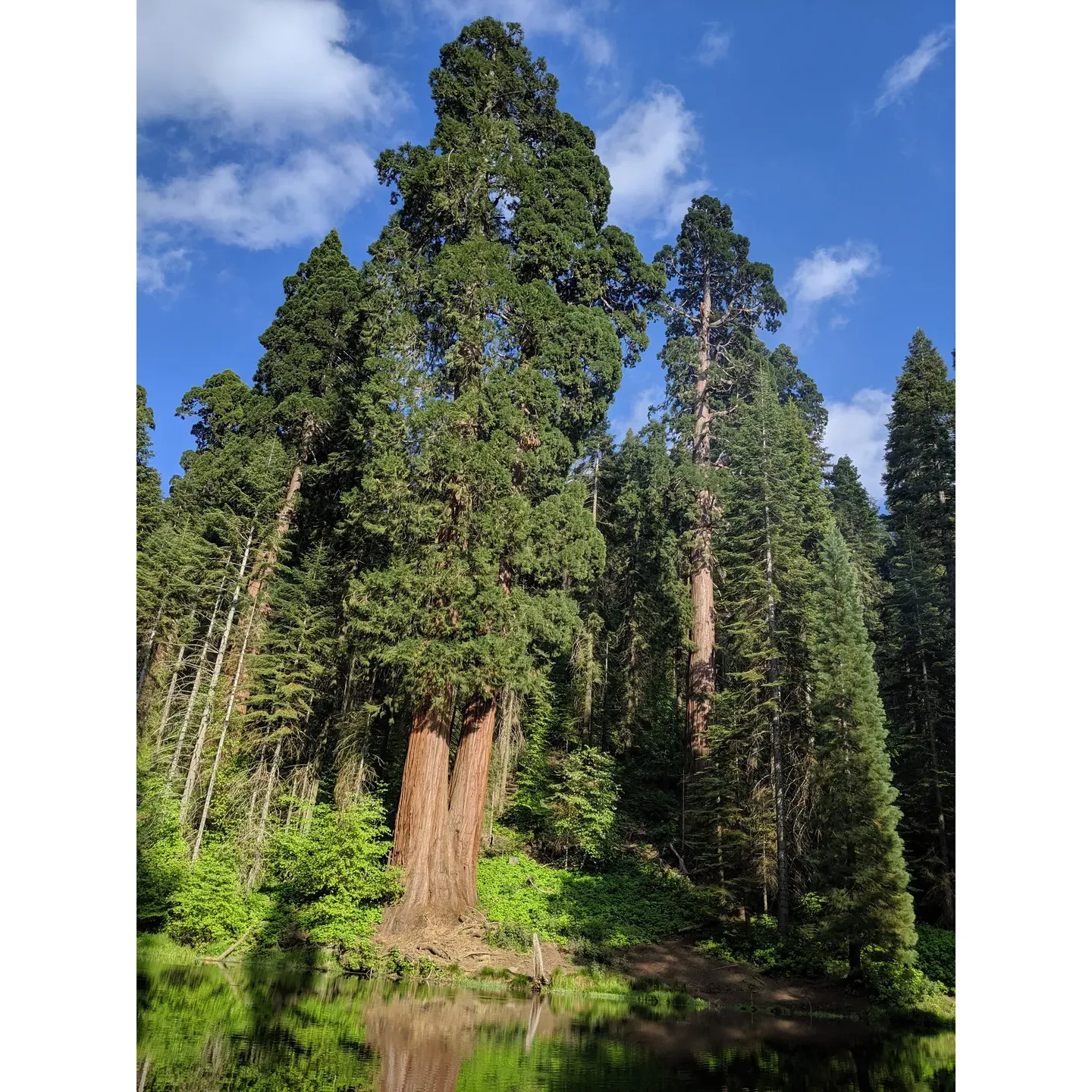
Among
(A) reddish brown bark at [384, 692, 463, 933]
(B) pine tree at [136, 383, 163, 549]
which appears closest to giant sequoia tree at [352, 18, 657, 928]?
(A) reddish brown bark at [384, 692, 463, 933]

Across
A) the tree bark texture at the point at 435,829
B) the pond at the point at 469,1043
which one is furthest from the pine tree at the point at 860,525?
the pond at the point at 469,1043

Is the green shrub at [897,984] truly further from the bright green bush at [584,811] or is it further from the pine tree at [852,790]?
the bright green bush at [584,811]

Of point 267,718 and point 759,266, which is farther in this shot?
point 759,266

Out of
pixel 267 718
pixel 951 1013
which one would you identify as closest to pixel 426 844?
pixel 267 718

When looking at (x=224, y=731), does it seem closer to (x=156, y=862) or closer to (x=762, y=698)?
(x=156, y=862)

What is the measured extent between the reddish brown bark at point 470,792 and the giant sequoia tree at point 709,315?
9494 millimetres

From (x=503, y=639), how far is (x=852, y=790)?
5.77 metres

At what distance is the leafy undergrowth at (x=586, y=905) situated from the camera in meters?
12.2

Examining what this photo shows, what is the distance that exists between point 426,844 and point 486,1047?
5142 millimetres

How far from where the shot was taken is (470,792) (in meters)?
12.3

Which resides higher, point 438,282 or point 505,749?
point 438,282
